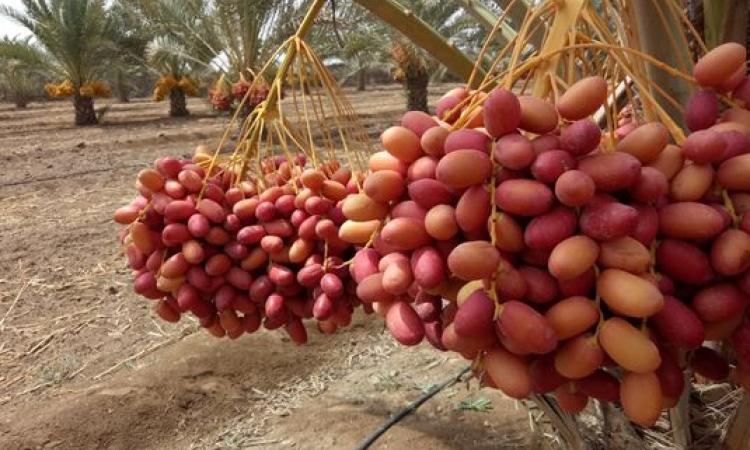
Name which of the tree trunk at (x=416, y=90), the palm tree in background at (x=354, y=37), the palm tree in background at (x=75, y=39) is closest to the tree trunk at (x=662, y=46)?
the palm tree in background at (x=354, y=37)

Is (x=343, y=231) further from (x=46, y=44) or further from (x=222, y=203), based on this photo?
(x=46, y=44)

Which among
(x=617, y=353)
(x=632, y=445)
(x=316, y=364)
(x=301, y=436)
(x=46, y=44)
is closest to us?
(x=617, y=353)

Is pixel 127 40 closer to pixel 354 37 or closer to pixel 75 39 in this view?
pixel 75 39

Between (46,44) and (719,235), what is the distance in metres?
14.1

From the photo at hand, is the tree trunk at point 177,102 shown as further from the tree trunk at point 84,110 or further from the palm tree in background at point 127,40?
the tree trunk at point 84,110

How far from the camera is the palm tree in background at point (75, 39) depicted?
38.9ft

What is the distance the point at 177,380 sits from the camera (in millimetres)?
2863

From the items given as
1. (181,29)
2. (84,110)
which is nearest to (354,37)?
(181,29)

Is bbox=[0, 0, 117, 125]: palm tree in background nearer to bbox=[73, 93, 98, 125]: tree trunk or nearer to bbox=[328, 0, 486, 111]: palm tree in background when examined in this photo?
bbox=[73, 93, 98, 125]: tree trunk

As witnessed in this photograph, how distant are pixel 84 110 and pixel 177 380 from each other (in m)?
12.7

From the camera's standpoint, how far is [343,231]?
2.89 feet

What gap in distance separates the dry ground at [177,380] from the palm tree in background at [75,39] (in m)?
8.71

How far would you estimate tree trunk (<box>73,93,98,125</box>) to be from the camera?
13703 mm

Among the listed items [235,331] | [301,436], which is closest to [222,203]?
[235,331]
